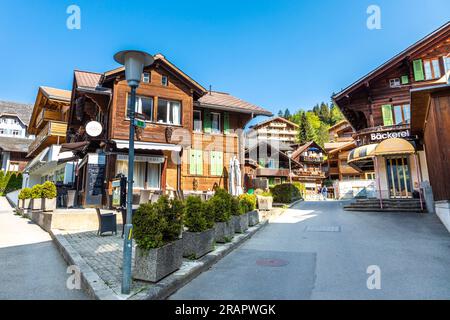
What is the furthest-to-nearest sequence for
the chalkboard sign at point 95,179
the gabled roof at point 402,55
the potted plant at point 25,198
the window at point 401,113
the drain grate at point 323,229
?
the window at point 401,113 → the gabled roof at point 402,55 → the chalkboard sign at point 95,179 → the potted plant at point 25,198 → the drain grate at point 323,229

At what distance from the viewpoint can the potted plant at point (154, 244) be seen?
193 inches

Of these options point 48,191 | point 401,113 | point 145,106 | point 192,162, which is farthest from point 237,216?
point 401,113

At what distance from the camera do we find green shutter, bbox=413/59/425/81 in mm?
18312

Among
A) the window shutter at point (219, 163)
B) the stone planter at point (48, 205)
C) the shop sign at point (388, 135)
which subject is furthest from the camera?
the window shutter at point (219, 163)

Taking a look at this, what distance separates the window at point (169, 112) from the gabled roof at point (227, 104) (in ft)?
5.69

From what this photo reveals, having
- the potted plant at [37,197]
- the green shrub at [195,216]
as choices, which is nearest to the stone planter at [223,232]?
the green shrub at [195,216]

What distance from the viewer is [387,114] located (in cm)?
1884

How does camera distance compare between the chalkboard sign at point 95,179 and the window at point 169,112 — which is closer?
the chalkboard sign at point 95,179

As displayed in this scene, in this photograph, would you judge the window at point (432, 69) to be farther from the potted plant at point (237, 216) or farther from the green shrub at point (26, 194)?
the green shrub at point (26, 194)

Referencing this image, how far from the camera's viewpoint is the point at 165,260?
16.8ft

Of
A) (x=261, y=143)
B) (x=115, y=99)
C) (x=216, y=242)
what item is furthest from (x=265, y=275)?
(x=261, y=143)

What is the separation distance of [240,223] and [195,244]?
368cm
